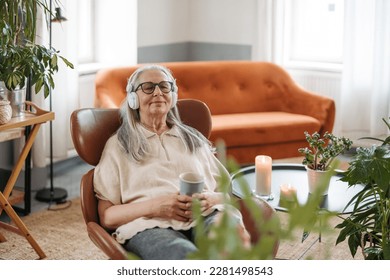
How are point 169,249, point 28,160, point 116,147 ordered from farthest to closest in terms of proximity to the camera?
1. point 28,160
2. point 116,147
3. point 169,249

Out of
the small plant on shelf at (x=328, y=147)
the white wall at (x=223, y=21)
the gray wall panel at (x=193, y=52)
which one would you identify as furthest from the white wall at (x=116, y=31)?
the small plant on shelf at (x=328, y=147)

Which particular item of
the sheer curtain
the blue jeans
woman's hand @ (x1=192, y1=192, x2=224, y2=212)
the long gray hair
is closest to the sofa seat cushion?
the sheer curtain

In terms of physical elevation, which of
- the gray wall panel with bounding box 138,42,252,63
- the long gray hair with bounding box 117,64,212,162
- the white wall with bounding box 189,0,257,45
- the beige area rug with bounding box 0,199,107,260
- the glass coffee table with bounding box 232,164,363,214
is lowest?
the beige area rug with bounding box 0,199,107,260

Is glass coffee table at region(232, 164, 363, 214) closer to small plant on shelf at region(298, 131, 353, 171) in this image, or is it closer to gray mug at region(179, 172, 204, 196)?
small plant on shelf at region(298, 131, 353, 171)

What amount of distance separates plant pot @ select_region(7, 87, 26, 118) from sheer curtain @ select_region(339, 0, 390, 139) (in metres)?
2.77

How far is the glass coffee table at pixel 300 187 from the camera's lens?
2.60 m

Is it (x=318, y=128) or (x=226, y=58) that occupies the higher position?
(x=226, y=58)

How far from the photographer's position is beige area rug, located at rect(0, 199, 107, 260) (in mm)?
3013

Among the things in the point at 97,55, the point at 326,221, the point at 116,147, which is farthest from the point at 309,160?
the point at 97,55

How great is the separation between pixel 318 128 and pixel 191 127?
1.93 meters

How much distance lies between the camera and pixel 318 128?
429cm

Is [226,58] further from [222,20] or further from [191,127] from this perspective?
[191,127]

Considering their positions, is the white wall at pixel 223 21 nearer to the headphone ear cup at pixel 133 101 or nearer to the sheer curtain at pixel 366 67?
the sheer curtain at pixel 366 67
